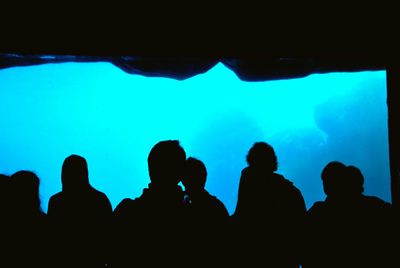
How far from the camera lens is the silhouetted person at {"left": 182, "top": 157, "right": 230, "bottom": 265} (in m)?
1.56

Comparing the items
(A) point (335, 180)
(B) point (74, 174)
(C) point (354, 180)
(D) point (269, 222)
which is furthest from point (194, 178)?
(C) point (354, 180)

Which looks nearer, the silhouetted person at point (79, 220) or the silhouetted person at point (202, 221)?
the silhouetted person at point (202, 221)

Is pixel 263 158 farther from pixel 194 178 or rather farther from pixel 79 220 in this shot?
pixel 79 220

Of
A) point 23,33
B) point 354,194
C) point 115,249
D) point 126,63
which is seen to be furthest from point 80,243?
point 23,33

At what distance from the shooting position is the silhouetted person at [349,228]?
1.79m

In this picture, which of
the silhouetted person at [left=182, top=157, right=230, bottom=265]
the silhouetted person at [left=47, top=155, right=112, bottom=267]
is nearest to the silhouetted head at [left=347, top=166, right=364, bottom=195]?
the silhouetted person at [left=182, top=157, right=230, bottom=265]

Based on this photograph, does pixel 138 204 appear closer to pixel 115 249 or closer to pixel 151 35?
pixel 115 249

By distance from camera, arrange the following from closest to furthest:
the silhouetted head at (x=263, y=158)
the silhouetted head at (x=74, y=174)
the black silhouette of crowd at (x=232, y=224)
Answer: the black silhouette of crowd at (x=232, y=224), the silhouetted head at (x=74, y=174), the silhouetted head at (x=263, y=158)

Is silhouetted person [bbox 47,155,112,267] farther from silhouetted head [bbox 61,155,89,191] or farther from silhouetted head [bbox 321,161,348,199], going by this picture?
silhouetted head [bbox 321,161,348,199]

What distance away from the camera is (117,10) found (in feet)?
8.94

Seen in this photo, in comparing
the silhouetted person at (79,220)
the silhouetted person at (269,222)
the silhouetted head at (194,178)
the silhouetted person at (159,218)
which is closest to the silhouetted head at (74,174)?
the silhouetted person at (79,220)

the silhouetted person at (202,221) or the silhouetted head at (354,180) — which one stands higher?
the silhouetted head at (354,180)

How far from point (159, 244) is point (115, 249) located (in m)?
0.25

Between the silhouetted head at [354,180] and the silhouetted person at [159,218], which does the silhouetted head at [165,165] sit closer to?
the silhouetted person at [159,218]
